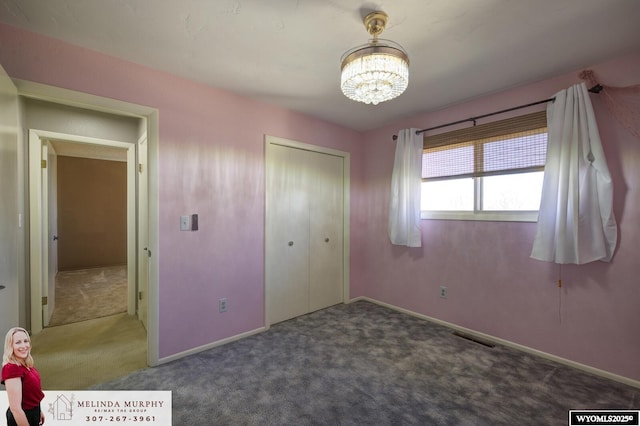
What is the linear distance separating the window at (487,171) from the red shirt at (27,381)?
3.19 meters

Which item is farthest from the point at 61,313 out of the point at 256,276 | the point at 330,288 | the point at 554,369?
the point at 554,369

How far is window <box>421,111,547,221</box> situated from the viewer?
96.4 inches

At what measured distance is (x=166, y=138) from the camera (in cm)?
227

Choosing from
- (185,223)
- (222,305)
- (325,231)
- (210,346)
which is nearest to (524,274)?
(325,231)

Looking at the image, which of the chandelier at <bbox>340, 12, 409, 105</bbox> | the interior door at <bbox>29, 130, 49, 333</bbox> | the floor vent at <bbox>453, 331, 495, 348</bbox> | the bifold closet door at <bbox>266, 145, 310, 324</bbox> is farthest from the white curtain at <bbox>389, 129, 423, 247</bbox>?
the interior door at <bbox>29, 130, 49, 333</bbox>

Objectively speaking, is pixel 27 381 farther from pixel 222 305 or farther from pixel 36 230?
pixel 36 230

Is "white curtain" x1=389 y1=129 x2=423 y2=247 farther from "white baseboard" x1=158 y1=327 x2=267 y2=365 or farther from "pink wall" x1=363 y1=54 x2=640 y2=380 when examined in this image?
"white baseboard" x1=158 y1=327 x2=267 y2=365

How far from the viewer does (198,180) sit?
2445mm

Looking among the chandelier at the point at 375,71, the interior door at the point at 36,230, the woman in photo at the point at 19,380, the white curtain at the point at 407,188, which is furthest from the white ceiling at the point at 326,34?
the woman in photo at the point at 19,380

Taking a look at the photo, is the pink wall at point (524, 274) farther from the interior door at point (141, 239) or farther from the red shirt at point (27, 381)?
the red shirt at point (27, 381)

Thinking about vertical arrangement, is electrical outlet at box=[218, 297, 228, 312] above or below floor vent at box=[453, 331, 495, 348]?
above

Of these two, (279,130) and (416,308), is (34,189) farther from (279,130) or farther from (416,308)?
(416,308)

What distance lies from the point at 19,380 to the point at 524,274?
3.22 meters

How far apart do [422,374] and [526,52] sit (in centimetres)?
249
